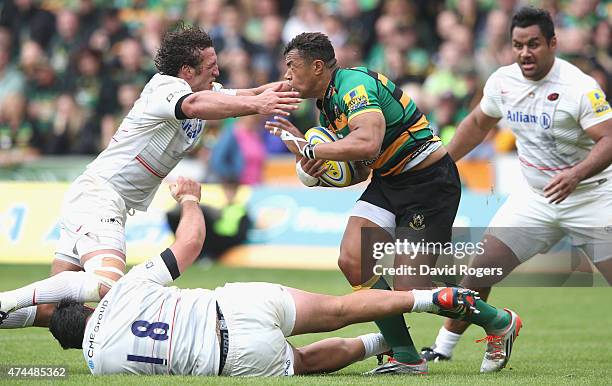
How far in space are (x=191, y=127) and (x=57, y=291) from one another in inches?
71.0

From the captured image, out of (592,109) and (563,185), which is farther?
(592,109)

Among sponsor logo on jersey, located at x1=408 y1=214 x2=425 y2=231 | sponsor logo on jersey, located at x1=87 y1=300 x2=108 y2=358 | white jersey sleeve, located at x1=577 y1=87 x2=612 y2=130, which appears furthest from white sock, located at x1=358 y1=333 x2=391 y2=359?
white jersey sleeve, located at x1=577 y1=87 x2=612 y2=130

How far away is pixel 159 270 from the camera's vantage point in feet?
25.5

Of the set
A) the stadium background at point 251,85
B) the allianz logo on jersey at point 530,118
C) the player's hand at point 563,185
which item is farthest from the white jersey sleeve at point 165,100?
the stadium background at point 251,85

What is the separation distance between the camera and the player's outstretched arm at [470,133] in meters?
10.0

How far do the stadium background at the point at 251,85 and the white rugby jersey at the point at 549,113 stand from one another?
2.98 m

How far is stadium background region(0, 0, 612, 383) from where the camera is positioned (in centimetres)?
1669

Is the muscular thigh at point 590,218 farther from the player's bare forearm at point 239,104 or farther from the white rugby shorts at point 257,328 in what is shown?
the white rugby shorts at point 257,328

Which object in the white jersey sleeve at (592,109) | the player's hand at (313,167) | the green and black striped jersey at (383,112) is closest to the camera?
the green and black striped jersey at (383,112)

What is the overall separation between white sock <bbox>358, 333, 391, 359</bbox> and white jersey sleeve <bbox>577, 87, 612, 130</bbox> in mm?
2501

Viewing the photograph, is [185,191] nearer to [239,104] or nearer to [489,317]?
[239,104]

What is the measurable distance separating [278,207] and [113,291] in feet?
31.0

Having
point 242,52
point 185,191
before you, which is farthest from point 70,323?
point 242,52

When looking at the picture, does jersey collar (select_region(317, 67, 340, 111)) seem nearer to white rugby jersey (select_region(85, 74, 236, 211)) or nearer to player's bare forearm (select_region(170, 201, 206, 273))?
white rugby jersey (select_region(85, 74, 236, 211))
